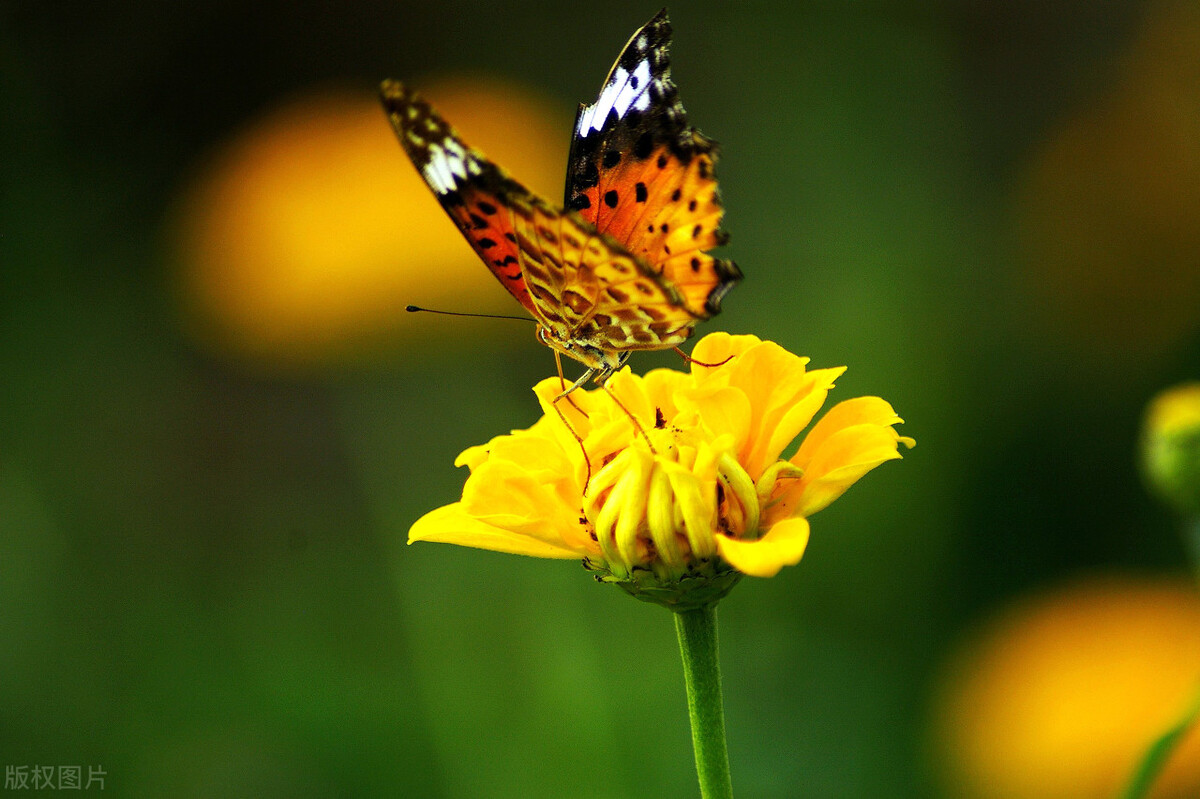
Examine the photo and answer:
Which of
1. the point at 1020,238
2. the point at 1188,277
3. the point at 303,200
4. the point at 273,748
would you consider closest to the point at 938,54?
the point at 1020,238

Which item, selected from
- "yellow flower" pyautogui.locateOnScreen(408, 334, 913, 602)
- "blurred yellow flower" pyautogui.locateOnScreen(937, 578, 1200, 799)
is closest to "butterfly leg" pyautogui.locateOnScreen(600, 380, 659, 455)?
"yellow flower" pyautogui.locateOnScreen(408, 334, 913, 602)

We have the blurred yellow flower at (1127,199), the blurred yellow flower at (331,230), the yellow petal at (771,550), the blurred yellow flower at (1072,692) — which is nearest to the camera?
the yellow petal at (771,550)

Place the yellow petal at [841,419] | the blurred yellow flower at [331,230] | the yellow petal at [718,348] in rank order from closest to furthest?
the yellow petal at [841,419] → the yellow petal at [718,348] → the blurred yellow flower at [331,230]

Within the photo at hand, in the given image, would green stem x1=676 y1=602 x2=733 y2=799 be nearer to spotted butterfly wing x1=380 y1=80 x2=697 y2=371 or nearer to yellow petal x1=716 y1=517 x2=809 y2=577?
yellow petal x1=716 y1=517 x2=809 y2=577

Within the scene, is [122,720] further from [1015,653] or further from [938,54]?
[938,54]

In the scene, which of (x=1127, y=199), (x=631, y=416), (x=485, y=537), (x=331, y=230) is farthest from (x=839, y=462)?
(x=1127, y=199)

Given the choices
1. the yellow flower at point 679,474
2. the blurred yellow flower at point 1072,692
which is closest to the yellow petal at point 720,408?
the yellow flower at point 679,474

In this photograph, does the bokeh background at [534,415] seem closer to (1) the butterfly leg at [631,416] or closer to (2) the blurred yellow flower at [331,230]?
(2) the blurred yellow flower at [331,230]

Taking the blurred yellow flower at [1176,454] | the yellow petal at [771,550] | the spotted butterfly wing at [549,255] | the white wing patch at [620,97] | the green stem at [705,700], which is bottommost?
the green stem at [705,700]
